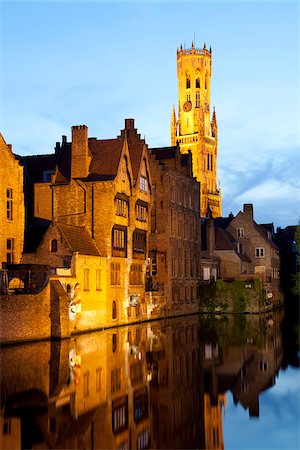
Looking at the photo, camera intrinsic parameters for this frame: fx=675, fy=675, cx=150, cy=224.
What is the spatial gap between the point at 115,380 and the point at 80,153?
3801cm

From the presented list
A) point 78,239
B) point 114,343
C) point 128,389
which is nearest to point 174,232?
point 78,239

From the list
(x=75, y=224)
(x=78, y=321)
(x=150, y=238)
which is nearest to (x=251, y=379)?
(x=78, y=321)

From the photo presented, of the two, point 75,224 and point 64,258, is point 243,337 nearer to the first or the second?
point 64,258

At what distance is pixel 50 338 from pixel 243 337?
14.7 meters

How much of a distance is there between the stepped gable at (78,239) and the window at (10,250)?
448 cm

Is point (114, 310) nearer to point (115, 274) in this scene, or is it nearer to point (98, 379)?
point (115, 274)

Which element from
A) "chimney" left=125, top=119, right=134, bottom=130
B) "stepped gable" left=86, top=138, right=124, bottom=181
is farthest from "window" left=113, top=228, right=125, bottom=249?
"chimney" left=125, top=119, right=134, bottom=130

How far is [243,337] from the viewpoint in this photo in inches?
2031

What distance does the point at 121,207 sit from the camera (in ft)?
213

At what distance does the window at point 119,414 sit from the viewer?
21625 millimetres

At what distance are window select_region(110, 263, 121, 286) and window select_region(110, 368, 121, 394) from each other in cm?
2995

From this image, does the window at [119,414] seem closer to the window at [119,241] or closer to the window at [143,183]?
the window at [119,241]

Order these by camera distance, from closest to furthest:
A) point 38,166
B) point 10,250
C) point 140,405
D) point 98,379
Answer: point 140,405
point 98,379
point 10,250
point 38,166

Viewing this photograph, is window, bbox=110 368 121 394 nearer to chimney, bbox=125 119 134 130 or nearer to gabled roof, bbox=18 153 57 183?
gabled roof, bbox=18 153 57 183
